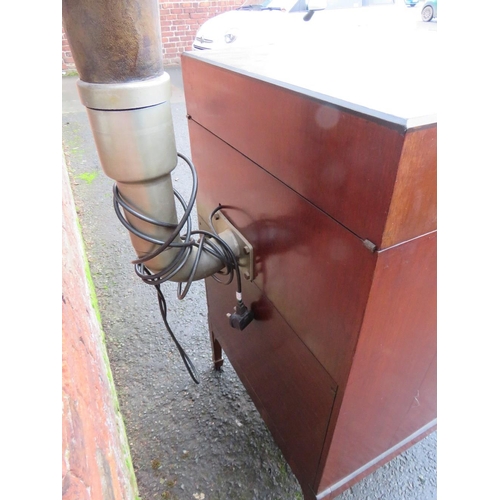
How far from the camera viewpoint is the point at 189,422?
1452 mm

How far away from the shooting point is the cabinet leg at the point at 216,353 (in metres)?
1.54

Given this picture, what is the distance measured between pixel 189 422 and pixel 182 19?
5.43m

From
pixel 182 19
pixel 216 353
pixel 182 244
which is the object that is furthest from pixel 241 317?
pixel 182 19

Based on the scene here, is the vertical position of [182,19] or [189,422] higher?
[182,19]

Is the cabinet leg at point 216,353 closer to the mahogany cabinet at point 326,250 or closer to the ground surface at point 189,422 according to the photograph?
the ground surface at point 189,422

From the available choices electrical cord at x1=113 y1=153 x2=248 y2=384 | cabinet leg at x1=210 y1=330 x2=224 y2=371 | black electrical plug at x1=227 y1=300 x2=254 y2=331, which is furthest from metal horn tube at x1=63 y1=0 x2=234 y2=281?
cabinet leg at x1=210 y1=330 x2=224 y2=371

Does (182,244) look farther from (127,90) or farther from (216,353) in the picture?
(216,353)

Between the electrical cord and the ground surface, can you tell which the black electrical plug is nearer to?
the electrical cord

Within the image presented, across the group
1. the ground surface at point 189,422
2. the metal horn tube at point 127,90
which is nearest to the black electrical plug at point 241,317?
the metal horn tube at point 127,90

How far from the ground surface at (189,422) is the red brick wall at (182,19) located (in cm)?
431

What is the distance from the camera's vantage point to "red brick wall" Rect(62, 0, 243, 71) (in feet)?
17.1
